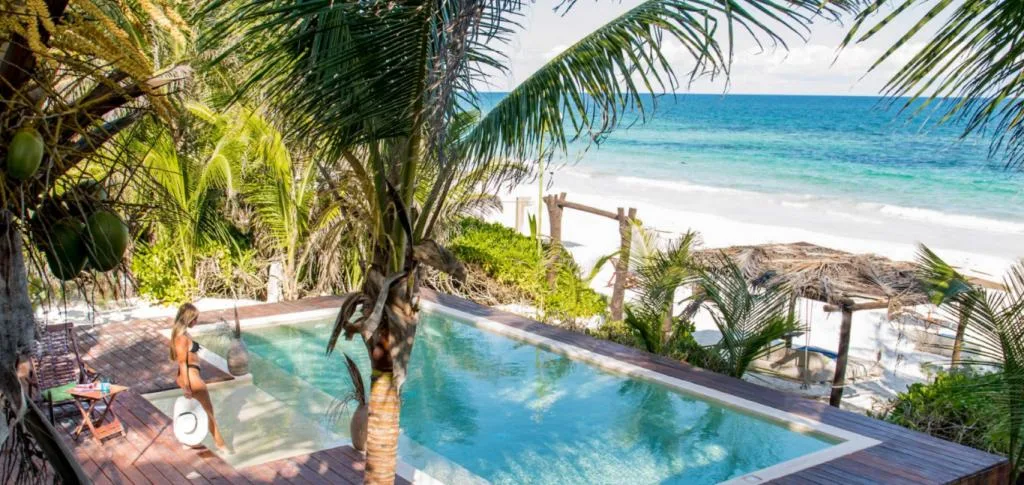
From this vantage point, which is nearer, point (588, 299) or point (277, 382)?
point (277, 382)

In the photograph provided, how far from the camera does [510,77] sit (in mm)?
3785

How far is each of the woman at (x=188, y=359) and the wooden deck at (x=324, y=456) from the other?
0.36 meters

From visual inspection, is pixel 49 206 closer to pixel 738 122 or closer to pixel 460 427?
pixel 460 427

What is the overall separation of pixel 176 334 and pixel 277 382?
2605 millimetres

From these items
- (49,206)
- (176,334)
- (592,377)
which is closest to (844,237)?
(592,377)

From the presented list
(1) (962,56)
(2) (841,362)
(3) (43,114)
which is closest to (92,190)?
(3) (43,114)

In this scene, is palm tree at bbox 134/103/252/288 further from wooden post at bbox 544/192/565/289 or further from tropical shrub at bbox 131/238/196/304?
wooden post at bbox 544/192/565/289

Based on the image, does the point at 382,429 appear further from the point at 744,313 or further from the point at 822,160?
the point at 822,160

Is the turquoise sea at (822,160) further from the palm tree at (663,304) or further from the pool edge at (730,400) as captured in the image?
the pool edge at (730,400)

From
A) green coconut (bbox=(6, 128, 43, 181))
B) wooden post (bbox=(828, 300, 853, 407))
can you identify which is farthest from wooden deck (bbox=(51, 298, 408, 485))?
green coconut (bbox=(6, 128, 43, 181))

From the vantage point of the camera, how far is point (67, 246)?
1.01 meters

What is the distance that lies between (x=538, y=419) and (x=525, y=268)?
4474 mm

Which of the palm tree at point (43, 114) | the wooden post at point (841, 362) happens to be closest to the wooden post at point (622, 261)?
the wooden post at point (841, 362)

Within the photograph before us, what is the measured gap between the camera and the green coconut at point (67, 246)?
3.29ft
